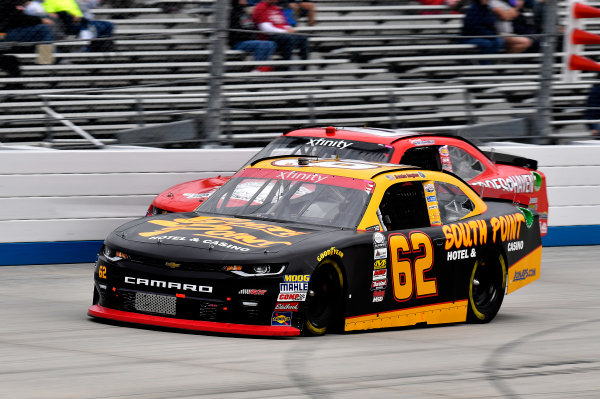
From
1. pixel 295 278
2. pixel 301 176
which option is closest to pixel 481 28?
pixel 301 176

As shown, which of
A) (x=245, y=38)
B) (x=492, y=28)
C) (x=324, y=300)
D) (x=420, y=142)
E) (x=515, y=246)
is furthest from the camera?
(x=492, y=28)

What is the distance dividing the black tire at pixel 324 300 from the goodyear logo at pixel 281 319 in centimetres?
15

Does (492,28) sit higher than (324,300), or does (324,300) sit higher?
(492,28)

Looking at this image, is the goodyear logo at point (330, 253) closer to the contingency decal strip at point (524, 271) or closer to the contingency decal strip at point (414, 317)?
the contingency decal strip at point (414, 317)

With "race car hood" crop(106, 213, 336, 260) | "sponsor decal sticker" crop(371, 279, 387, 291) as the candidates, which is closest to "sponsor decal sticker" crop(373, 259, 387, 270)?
"sponsor decal sticker" crop(371, 279, 387, 291)

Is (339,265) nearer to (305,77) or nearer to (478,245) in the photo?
(478,245)

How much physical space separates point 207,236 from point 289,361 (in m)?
1.30

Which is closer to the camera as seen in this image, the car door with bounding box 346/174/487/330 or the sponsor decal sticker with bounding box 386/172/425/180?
the car door with bounding box 346/174/487/330

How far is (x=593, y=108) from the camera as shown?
14812 millimetres

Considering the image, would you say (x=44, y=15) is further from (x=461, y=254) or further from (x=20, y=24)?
(x=461, y=254)

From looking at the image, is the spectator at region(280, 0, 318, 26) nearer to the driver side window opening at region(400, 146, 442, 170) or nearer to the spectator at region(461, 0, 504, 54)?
the spectator at region(461, 0, 504, 54)

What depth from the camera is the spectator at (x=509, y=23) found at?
1424 centimetres

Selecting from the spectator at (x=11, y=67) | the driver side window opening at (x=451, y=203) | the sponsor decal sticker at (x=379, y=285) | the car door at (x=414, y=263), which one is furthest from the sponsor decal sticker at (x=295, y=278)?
the spectator at (x=11, y=67)

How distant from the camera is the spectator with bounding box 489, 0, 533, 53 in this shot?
46.7ft
